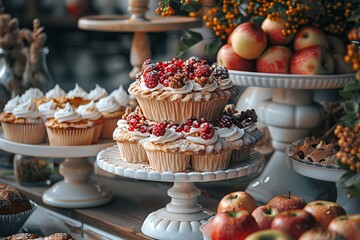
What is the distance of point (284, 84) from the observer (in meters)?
1.83

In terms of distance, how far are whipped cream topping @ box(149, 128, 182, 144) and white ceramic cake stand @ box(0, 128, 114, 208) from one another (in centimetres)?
39

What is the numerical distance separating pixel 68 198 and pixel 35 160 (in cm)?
32

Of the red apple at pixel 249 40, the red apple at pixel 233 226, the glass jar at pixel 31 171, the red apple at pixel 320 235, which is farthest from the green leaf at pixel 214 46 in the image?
the red apple at pixel 320 235

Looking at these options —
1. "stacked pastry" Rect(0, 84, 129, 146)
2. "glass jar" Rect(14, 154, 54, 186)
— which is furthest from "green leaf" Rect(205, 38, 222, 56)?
"glass jar" Rect(14, 154, 54, 186)

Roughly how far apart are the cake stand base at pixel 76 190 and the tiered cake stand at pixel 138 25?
0.37m

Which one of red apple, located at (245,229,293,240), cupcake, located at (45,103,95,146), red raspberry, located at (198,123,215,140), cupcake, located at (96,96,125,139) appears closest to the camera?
red apple, located at (245,229,293,240)

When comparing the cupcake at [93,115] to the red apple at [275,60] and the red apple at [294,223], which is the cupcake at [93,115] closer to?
the red apple at [275,60]

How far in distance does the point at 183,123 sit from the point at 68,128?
40 centimetres

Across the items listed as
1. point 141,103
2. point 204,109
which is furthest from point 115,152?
point 204,109

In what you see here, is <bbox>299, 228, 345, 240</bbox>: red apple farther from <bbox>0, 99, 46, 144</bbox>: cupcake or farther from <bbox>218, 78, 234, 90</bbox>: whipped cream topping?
<bbox>0, 99, 46, 144</bbox>: cupcake

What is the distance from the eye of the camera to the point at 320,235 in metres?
1.22

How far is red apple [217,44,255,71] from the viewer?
1951 millimetres

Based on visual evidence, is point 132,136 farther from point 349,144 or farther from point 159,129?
point 349,144

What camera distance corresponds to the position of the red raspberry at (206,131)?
63.6 inches
